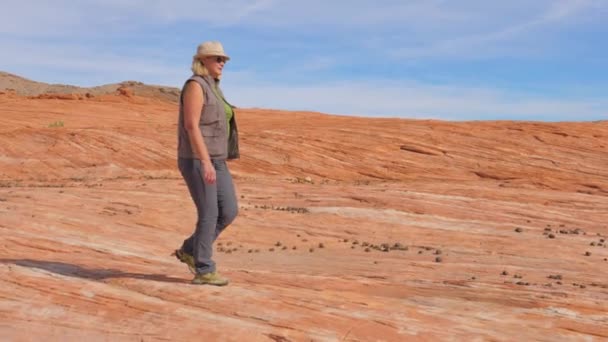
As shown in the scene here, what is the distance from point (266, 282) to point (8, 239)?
3370mm

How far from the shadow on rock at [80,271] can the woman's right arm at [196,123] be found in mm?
1113

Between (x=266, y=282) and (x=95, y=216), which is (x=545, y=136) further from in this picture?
(x=266, y=282)

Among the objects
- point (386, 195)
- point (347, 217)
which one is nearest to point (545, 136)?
point (386, 195)

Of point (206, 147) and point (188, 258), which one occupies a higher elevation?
point (206, 147)

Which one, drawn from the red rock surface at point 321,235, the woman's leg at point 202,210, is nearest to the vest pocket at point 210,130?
the woman's leg at point 202,210

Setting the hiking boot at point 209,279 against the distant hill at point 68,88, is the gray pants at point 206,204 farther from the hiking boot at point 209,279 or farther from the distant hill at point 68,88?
the distant hill at point 68,88

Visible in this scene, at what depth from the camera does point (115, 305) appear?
5355mm

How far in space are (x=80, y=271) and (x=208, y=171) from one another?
6.12 ft

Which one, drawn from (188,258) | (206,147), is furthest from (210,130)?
(188,258)

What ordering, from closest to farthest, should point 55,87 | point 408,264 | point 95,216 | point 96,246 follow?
point 96,246, point 408,264, point 95,216, point 55,87

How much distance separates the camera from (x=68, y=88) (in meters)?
64.8

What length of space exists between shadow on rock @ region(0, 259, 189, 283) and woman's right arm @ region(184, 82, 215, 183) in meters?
1.11

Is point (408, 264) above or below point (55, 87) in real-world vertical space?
below

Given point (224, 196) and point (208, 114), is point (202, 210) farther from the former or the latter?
point (208, 114)
